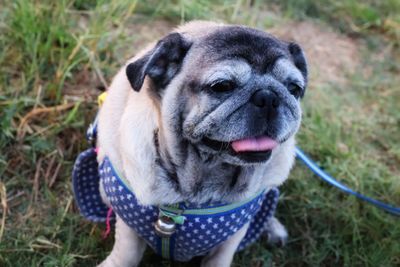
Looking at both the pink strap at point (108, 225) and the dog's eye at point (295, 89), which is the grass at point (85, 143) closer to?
the pink strap at point (108, 225)

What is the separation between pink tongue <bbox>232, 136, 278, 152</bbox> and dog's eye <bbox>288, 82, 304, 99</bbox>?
233 millimetres

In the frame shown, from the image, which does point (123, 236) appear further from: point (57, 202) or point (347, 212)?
point (347, 212)

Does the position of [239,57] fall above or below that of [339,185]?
above

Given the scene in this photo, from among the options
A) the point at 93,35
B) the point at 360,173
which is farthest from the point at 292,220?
the point at 93,35

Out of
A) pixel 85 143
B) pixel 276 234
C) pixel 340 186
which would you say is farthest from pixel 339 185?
pixel 85 143

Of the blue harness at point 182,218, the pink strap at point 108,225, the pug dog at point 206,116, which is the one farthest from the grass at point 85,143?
the pug dog at point 206,116

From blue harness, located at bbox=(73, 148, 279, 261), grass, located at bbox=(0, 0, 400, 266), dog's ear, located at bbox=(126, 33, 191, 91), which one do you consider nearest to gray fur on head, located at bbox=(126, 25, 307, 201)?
dog's ear, located at bbox=(126, 33, 191, 91)

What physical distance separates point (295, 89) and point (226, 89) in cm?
33

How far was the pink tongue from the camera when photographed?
6.10 ft

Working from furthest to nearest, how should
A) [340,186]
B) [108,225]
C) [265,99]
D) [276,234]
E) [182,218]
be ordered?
[340,186]
[276,234]
[108,225]
[182,218]
[265,99]

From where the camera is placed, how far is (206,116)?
1810mm

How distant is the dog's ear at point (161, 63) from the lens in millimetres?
1854

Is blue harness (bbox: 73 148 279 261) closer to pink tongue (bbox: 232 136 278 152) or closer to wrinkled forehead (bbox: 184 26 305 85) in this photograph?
pink tongue (bbox: 232 136 278 152)

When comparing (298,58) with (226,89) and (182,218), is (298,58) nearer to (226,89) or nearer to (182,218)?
(226,89)
